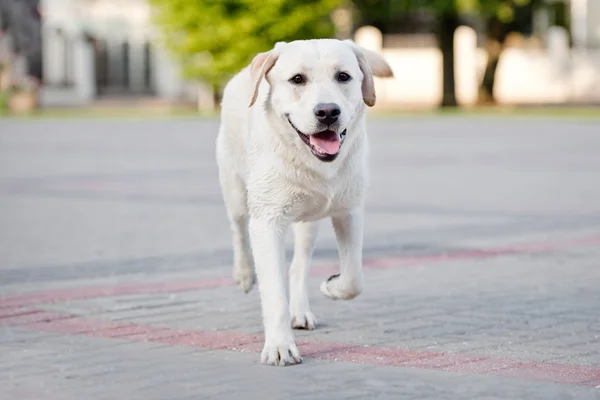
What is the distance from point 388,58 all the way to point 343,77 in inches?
1684

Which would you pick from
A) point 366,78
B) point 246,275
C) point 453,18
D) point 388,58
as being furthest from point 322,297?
point 388,58

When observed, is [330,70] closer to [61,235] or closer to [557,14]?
[61,235]

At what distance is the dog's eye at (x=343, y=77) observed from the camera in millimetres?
5922

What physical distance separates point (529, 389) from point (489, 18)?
39.8 meters

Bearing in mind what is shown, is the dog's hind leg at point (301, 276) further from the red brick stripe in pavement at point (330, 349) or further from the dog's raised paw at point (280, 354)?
the dog's raised paw at point (280, 354)

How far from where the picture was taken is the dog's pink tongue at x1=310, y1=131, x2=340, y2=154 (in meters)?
5.87

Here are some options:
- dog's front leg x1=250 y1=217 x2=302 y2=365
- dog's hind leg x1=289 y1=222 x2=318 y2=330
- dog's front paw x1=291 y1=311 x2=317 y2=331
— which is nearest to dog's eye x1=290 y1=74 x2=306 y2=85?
dog's front leg x1=250 y1=217 x2=302 y2=365

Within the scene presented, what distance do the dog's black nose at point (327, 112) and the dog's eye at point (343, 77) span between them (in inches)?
7.8

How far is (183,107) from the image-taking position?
44844mm

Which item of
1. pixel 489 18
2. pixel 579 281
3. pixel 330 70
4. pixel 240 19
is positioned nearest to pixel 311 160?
pixel 330 70

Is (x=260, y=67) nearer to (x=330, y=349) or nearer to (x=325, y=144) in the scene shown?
(x=325, y=144)

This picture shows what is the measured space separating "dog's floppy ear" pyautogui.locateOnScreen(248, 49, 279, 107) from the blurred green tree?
3438 centimetres

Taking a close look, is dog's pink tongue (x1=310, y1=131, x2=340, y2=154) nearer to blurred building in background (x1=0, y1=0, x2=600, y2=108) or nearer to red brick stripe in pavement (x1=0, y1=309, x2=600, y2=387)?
red brick stripe in pavement (x1=0, y1=309, x2=600, y2=387)

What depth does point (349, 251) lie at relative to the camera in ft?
21.0
